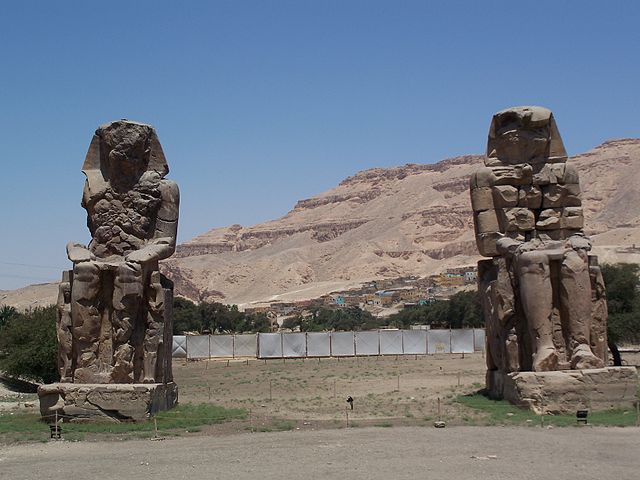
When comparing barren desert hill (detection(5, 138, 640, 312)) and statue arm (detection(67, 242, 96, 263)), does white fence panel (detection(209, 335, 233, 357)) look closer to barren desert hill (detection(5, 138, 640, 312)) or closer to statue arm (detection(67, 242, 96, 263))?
statue arm (detection(67, 242, 96, 263))

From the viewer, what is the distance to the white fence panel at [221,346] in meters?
33.4

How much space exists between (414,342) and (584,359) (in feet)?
67.6

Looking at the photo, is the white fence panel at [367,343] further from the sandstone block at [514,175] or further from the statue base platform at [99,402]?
the statue base platform at [99,402]

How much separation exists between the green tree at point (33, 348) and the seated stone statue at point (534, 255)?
11915mm

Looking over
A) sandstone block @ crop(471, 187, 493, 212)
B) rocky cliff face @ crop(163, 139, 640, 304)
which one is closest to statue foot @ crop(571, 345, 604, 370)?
sandstone block @ crop(471, 187, 493, 212)

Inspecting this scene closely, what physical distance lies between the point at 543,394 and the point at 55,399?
6.87 m

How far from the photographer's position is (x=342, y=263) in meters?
134

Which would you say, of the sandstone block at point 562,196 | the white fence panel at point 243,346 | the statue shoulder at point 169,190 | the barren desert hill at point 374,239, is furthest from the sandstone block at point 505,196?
the barren desert hill at point 374,239

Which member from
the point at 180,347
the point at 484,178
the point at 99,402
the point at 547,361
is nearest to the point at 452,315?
the point at 180,347

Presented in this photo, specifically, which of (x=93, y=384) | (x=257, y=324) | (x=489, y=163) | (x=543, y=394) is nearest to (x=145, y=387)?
(x=93, y=384)

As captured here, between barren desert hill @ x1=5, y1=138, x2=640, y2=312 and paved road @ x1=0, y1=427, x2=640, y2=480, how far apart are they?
274ft

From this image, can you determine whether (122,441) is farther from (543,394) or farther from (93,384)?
(543,394)

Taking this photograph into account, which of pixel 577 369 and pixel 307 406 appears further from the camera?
pixel 307 406

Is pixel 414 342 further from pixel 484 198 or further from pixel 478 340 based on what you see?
pixel 484 198
